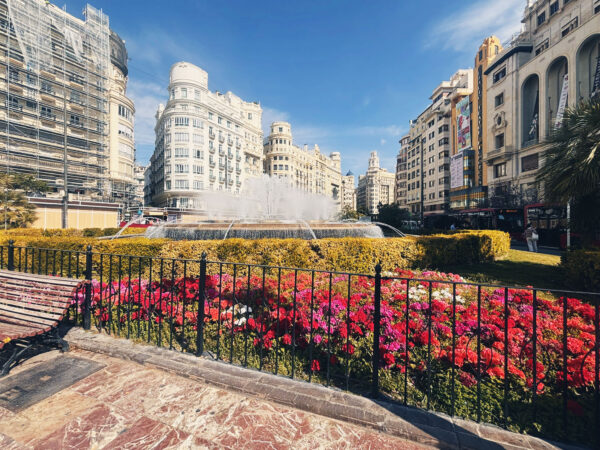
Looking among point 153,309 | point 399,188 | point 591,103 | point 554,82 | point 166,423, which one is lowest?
point 166,423

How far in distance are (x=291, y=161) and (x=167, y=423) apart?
75.2 metres

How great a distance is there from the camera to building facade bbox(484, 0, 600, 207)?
25.3 metres

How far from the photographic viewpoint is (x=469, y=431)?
93.4 inches

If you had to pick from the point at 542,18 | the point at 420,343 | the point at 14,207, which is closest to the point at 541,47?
the point at 542,18

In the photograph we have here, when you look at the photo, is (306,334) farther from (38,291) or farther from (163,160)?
(163,160)

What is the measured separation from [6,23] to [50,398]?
47.0m

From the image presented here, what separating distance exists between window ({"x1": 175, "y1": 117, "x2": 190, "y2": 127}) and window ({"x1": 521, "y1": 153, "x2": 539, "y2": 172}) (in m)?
50.4

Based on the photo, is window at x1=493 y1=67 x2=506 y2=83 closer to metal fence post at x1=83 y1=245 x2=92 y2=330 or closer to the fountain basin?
the fountain basin

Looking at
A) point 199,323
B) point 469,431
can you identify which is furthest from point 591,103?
point 199,323

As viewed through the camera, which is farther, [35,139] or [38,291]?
[35,139]

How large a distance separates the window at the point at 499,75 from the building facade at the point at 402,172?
31.5 meters

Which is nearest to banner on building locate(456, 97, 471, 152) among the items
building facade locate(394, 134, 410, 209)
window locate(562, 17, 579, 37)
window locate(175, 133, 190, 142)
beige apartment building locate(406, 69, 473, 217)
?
beige apartment building locate(406, 69, 473, 217)

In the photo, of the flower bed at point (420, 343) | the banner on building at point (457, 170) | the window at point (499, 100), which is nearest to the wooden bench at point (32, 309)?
the flower bed at point (420, 343)

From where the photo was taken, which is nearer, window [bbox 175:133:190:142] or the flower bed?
the flower bed
